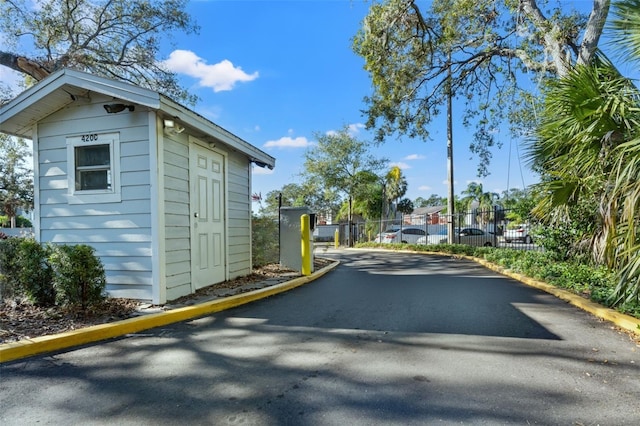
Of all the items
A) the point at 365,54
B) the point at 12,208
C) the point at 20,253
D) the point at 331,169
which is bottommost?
the point at 20,253

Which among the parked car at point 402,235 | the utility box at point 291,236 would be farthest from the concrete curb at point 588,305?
the parked car at point 402,235

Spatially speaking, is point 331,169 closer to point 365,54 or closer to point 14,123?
point 365,54

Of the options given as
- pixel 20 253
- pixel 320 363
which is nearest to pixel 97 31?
pixel 20 253

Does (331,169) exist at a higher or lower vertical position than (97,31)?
lower

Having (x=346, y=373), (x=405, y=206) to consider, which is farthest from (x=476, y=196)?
(x=346, y=373)

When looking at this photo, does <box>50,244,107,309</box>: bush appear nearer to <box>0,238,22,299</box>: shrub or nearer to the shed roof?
<box>0,238,22,299</box>: shrub

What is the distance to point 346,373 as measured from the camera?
3203 millimetres

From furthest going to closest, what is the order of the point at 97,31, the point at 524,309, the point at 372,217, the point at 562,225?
the point at 372,217 < the point at 97,31 < the point at 562,225 < the point at 524,309

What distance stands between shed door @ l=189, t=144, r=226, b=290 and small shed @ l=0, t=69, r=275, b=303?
40 millimetres

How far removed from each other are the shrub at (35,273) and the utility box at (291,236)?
552 cm

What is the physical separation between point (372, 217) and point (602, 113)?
3109cm

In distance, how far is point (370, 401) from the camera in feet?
8.87

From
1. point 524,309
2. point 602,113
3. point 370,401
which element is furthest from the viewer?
point 524,309

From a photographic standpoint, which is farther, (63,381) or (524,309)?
(524,309)
